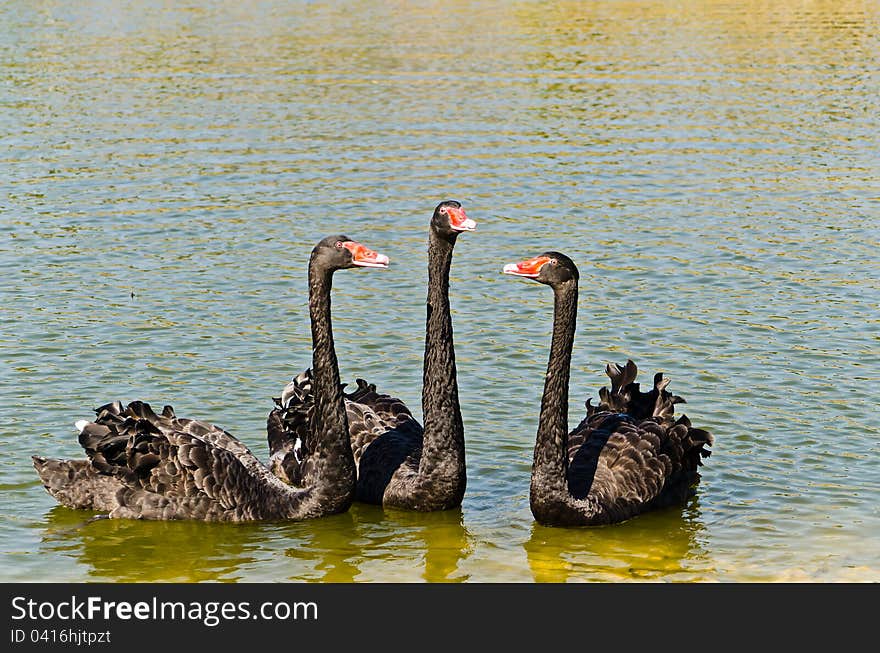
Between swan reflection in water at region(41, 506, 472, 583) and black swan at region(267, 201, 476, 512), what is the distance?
0.18 m

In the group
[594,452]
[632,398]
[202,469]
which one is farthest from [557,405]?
[202,469]

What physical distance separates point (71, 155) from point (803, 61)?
47.6 feet

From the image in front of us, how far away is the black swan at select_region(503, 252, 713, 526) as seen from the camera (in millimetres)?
9453

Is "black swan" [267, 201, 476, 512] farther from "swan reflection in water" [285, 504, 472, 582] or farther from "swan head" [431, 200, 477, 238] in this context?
"swan reflection in water" [285, 504, 472, 582]

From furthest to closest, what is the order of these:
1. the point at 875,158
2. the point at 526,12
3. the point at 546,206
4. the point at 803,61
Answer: the point at 526,12 → the point at 803,61 → the point at 875,158 → the point at 546,206

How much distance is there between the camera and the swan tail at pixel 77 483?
9812 mm

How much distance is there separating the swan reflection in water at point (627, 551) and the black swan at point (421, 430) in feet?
2.36

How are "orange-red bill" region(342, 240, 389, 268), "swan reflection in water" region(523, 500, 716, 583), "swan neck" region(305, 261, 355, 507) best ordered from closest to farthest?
"swan reflection in water" region(523, 500, 716, 583)
"orange-red bill" region(342, 240, 389, 268)
"swan neck" region(305, 261, 355, 507)

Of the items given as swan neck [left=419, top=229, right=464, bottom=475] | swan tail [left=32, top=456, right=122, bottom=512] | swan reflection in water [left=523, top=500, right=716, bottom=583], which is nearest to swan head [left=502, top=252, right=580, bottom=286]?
swan neck [left=419, top=229, right=464, bottom=475]

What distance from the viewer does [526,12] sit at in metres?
36.9

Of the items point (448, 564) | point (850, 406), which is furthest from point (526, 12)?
point (448, 564)

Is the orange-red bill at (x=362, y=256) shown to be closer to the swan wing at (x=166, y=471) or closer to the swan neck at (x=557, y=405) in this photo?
the swan neck at (x=557, y=405)
